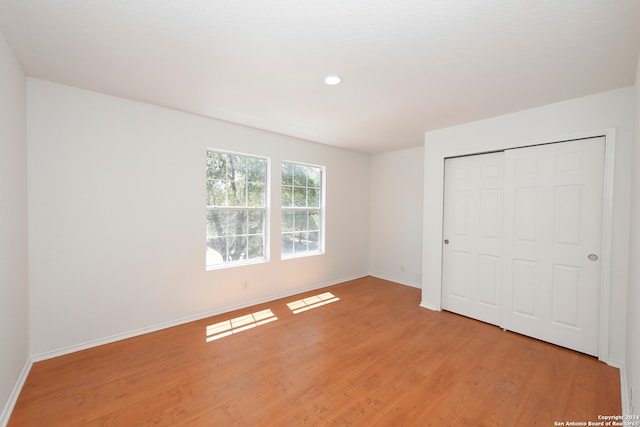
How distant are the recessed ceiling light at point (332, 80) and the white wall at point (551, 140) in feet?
6.40

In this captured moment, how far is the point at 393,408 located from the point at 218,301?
2412 millimetres

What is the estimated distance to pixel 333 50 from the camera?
1.85 m

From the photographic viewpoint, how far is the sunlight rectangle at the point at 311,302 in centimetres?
366

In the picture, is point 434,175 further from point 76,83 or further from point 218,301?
point 76,83

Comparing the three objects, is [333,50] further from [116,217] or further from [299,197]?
[299,197]

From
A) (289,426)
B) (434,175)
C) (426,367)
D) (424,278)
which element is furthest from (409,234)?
(289,426)

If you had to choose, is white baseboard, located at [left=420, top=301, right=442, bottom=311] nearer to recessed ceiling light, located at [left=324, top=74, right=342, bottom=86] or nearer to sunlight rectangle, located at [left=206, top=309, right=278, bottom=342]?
sunlight rectangle, located at [left=206, top=309, right=278, bottom=342]

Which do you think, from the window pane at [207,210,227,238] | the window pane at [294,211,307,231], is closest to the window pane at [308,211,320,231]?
the window pane at [294,211,307,231]

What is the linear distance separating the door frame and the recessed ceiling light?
197cm

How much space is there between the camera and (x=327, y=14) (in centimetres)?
152

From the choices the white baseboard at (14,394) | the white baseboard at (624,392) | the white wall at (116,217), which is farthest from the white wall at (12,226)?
the white baseboard at (624,392)

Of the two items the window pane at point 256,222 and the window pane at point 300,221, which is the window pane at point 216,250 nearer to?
the window pane at point 256,222

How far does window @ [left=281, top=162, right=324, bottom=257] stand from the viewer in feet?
13.8

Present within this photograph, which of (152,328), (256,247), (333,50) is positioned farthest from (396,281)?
(333,50)
